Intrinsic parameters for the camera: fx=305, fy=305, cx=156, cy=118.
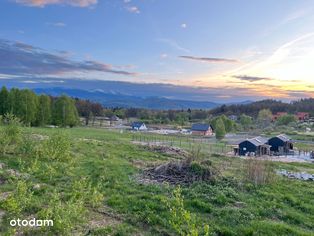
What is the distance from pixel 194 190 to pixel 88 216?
177 inches

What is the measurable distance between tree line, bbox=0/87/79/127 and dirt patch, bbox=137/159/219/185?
40253mm

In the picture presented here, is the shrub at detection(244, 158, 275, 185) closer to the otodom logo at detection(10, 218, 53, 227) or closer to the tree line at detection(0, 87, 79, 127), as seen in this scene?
the otodom logo at detection(10, 218, 53, 227)

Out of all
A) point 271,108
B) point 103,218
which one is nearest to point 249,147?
point 103,218

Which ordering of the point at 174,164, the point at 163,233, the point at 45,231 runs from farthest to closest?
Result: the point at 174,164 → the point at 163,233 → the point at 45,231

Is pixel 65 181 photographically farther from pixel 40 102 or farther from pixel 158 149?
pixel 40 102

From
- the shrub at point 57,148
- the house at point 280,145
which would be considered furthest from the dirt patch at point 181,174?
the house at point 280,145

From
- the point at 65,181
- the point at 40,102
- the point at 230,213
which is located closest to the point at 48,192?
the point at 65,181

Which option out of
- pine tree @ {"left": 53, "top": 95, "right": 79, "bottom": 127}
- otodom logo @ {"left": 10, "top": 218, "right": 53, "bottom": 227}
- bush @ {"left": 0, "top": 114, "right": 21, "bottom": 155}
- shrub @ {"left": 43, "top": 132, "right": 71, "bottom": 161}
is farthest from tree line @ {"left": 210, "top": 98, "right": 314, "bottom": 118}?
otodom logo @ {"left": 10, "top": 218, "right": 53, "bottom": 227}

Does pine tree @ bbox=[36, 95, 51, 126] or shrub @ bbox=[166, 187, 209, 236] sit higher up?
pine tree @ bbox=[36, 95, 51, 126]

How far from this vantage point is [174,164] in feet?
48.3

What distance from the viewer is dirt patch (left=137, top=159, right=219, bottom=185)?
13.2 m

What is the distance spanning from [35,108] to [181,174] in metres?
46.8

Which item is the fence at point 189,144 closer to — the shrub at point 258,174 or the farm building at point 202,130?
the shrub at point 258,174

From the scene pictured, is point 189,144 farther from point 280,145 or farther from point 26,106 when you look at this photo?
point 26,106
